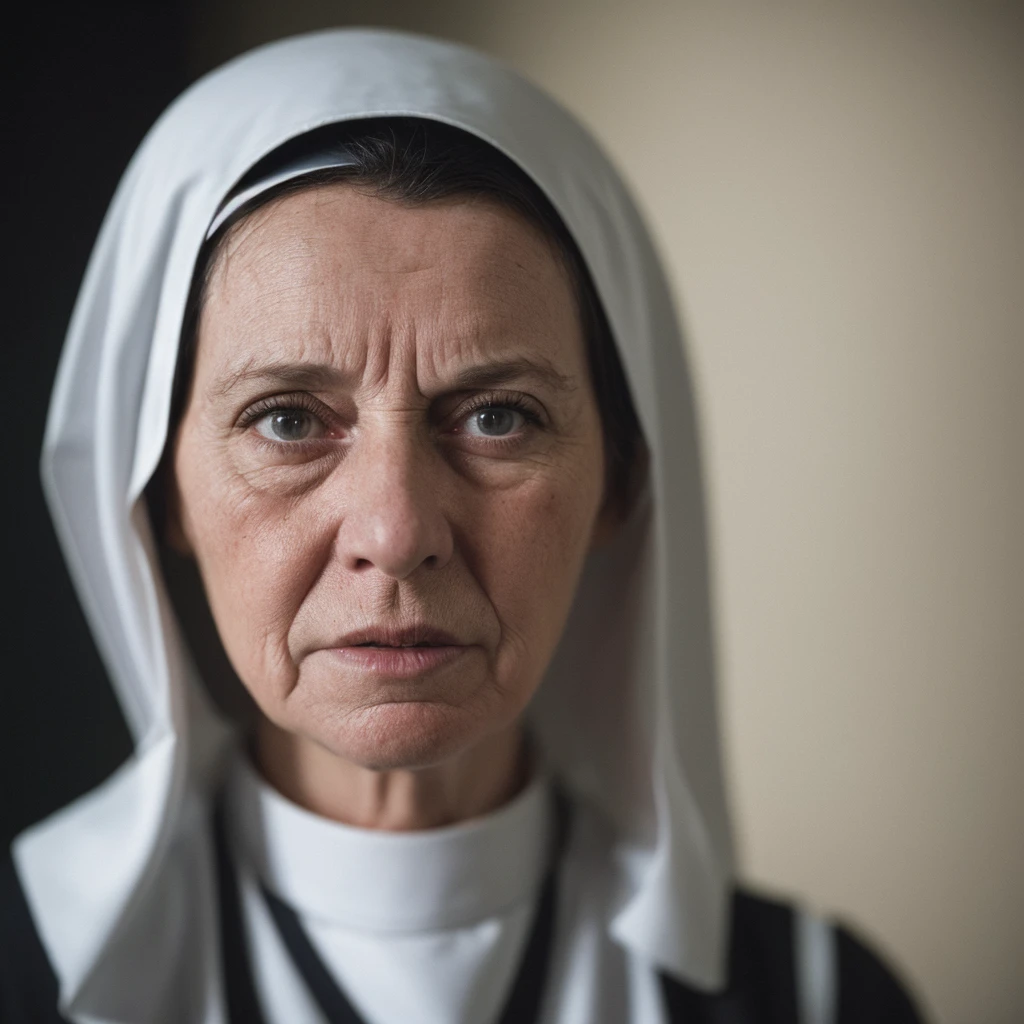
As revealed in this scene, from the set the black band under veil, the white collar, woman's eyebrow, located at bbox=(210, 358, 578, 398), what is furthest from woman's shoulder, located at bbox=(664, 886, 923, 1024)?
woman's eyebrow, located at bbox=(210, 358, 578, 398)

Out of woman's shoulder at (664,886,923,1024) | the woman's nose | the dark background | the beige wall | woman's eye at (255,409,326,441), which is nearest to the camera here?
the woman's nose

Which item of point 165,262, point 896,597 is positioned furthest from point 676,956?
point 896,597

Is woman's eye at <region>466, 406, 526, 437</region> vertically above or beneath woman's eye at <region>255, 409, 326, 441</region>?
above

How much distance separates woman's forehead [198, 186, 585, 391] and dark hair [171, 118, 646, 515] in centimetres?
2

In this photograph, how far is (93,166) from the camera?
1.97m

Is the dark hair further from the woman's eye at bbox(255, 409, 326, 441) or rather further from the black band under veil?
the black band under veil

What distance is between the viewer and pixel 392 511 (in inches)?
45.8

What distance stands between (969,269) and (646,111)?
31.2 inches

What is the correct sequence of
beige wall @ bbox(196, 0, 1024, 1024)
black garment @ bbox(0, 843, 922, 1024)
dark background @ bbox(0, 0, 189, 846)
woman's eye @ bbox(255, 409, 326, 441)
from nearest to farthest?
1. woman's eye @ bbox(255, 409, 326, 441)
2. black garment @ bbox(0, 843, 922, 1024)
3. dark background @ bbox(0, 0, 189, 846)
4. beige wall @ bbox(196, 0, 1024, 1024)

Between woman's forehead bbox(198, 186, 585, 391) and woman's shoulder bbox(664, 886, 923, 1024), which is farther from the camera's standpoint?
woman's shoulder bbox(664, 886, 923, 1024)

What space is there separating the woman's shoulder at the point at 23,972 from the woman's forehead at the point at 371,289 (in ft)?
2.45

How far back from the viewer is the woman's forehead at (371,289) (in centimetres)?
120

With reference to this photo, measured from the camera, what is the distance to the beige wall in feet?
7.97

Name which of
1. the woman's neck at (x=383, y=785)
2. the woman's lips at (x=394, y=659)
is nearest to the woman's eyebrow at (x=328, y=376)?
the woman's lips at (x=394, y=659)
